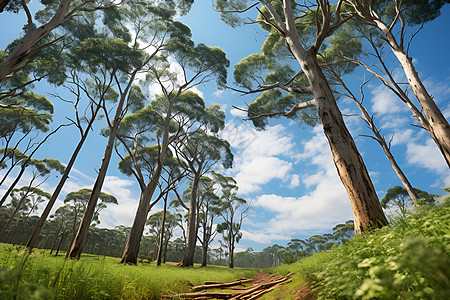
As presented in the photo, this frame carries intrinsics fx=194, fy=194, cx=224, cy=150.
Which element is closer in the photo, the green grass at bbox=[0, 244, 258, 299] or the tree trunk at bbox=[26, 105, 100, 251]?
the green grass at bbox=[0, 244, 258, 299]

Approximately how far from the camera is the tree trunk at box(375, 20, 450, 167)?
212 inches

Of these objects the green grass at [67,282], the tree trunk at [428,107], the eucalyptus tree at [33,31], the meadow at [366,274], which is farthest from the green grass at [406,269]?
the eucalyptus tree at [33,31]

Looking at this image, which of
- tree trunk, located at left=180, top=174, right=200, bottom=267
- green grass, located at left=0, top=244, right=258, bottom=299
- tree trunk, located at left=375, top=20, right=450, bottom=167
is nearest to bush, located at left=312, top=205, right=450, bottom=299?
green grass, located at left=0, top=244, right=258, bottom=299

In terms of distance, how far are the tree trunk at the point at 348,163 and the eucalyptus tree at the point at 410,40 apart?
4.05 m

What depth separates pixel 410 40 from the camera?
752 cm

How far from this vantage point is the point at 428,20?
8.86 metres

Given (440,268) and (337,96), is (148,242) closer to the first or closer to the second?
(337,96)

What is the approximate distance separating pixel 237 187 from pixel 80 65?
18384 mm

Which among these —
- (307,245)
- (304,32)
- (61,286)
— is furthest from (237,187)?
(307,245)

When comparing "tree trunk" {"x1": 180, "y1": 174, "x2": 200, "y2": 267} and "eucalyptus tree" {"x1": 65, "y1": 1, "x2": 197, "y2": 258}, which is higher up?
"eucalyptus tree" {"x1": 65, "y1": 1, "x2": 197, "y2": 258}

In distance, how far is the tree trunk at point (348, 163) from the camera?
2891mm

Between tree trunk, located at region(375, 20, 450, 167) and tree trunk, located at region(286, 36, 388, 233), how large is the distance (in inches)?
161

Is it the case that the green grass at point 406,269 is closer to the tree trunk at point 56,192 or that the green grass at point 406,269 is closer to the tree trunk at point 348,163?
the tree trunk at point 348,163

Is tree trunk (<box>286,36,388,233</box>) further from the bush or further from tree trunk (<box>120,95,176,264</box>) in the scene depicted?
tree trunk (<box>120,95,176,264</box>)
